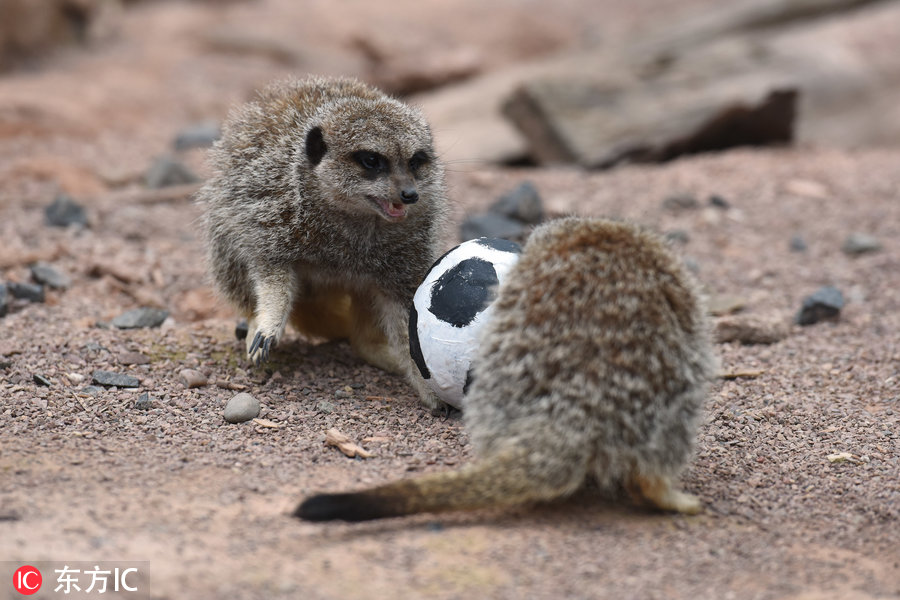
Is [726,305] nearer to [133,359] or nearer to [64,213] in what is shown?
[133,359]

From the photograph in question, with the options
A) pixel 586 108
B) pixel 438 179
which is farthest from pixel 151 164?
pixel 438 179

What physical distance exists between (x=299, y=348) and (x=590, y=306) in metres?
2.52

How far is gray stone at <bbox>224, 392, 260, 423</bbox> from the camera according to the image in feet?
15.3

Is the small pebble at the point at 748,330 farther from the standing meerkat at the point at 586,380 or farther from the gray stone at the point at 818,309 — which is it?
the standing meerkat at the point at 586,380

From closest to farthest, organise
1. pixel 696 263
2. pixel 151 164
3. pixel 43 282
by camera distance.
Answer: pixel 43 282 < pixel 696 263 < pixel 151 164

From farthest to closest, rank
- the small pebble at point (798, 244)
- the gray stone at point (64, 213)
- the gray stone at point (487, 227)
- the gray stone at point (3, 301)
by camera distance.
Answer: the small pebble at point (798, 244)
the gray stone at point (64, 213)
the gray stone at point (487, 227)
the gray stone at point (3, 301)

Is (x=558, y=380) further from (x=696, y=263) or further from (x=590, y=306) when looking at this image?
(x=696, y=263)

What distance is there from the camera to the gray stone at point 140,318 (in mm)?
5880

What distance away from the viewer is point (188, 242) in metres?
7.77

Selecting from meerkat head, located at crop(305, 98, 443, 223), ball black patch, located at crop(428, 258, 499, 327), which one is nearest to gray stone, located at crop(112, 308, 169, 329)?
meerkat head, located at crop(305, 98, 443, 223)

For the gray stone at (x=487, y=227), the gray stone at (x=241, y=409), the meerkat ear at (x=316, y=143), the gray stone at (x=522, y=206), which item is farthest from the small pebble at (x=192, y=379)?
the gray stone at (x=522, y=206)

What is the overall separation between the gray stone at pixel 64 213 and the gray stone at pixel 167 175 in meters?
1.23

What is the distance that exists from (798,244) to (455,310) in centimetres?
424

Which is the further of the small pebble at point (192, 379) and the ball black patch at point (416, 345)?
the small pebble at point (192, 379)
